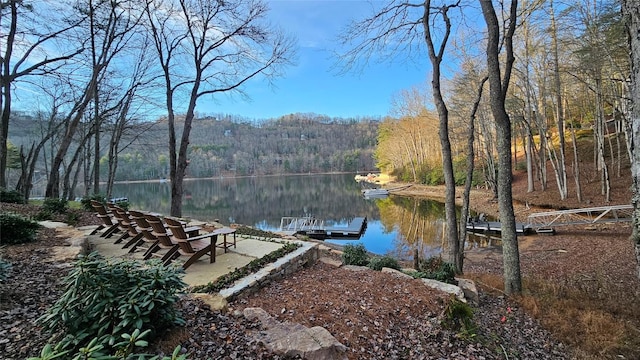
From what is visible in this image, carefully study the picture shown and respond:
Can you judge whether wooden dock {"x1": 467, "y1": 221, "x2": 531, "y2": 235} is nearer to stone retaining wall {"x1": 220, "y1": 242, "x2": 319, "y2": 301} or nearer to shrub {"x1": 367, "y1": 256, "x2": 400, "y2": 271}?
shrub {"x1": 367, "y1": 256, "x2": 400, "y2": 271}

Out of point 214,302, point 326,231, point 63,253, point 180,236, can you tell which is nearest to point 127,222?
point 63,253

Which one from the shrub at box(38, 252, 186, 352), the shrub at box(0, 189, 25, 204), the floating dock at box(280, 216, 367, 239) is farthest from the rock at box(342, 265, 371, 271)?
the shrub at box(0, 189, 25, 204)

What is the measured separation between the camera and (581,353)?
288 cm

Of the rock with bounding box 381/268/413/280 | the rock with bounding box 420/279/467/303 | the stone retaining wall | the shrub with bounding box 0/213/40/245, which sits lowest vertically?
the rock with bounding box 420/279/467/303

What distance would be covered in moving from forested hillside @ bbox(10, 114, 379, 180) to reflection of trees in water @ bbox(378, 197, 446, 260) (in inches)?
2269

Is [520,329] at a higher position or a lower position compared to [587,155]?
lower

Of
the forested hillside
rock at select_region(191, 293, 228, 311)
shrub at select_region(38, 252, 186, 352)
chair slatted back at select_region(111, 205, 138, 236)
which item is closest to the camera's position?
shrub at select_region(38, 252, 186, 352)

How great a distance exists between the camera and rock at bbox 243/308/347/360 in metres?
2.06

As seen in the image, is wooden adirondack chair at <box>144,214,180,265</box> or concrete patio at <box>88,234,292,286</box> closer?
concrete patio at <box>88,234,292,286</box>

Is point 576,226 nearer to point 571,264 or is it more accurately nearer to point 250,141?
point 571,264

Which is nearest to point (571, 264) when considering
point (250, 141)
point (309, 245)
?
point (309, 245)

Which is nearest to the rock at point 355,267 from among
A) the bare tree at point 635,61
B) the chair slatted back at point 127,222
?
the bare tree at point 635,61

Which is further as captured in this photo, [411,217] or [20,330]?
[411,217]

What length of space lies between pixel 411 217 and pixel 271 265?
13282mm
